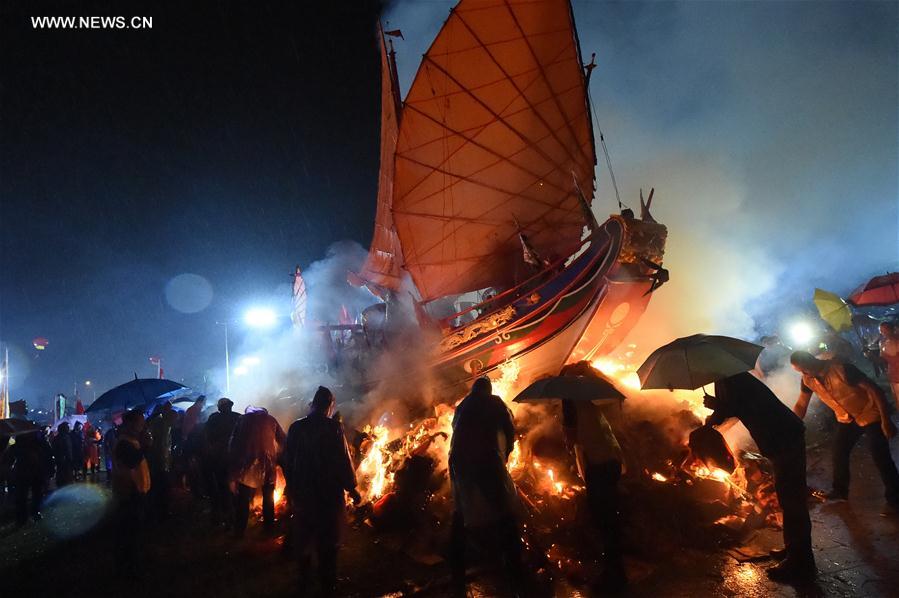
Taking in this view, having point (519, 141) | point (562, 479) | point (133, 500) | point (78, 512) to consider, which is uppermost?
point (519, 141)

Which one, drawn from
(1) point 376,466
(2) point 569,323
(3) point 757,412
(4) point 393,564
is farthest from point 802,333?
(4) point 393,564

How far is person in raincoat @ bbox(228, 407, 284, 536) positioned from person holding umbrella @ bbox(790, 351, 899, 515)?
6.85 m

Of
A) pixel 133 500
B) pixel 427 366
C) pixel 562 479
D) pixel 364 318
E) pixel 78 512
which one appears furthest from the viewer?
pixel 364 318

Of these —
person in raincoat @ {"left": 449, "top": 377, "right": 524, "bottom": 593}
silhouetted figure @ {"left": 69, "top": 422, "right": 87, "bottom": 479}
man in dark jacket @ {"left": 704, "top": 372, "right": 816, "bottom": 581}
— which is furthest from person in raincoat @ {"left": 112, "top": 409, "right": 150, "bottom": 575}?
silhouetted figure @ {"left": 69, "top": 422, "right": 87, "bottom": 479}

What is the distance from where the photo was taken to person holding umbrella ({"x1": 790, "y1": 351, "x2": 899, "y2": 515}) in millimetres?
4602

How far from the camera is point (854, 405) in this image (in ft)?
15.6

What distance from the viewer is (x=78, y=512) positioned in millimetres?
8617

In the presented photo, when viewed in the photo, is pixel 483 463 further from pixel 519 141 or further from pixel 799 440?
pixel 519 141

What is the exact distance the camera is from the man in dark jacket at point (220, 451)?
6.77m

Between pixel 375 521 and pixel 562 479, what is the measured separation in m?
2.73

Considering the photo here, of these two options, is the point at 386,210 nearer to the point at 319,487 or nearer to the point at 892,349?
the point at 319,487

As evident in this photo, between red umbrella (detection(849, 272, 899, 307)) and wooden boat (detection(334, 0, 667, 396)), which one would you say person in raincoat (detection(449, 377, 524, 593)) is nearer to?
wooden boat (detection(334, 0, 667, 396))

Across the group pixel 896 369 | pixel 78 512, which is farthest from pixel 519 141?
pixel 78 512

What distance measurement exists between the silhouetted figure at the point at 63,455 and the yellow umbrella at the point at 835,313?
21.6m
